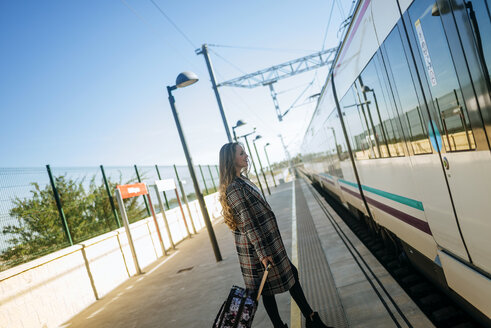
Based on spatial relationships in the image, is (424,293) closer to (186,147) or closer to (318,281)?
(318,281)

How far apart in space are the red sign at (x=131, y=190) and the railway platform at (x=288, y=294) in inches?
83.4

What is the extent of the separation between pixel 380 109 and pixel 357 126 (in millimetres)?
1502

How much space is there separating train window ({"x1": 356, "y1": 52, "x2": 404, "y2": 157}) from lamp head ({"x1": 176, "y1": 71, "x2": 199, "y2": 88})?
3.88 metres

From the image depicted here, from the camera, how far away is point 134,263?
30.7ft

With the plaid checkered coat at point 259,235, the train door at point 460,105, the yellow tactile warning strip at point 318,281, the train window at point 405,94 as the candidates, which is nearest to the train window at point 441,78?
the train door at point 460,105

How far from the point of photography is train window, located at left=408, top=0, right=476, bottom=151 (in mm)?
2309

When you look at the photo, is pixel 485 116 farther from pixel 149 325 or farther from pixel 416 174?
pixel 149 325

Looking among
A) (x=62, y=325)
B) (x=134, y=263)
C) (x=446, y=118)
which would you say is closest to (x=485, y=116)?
(x=446, y=118)

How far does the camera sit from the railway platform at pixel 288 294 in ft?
11.5

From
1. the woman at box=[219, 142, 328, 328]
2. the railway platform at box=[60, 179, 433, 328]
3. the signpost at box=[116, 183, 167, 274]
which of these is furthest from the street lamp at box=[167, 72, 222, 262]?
the woman at box=[219, 142, 328, 328]

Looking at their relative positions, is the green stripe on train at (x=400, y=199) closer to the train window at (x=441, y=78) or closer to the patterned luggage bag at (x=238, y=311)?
the train window at (x=441, y=78)

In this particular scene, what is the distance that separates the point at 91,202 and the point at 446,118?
9.67 m

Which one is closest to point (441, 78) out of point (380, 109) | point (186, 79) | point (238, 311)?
point (380, 109)

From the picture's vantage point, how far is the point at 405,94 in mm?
3176
